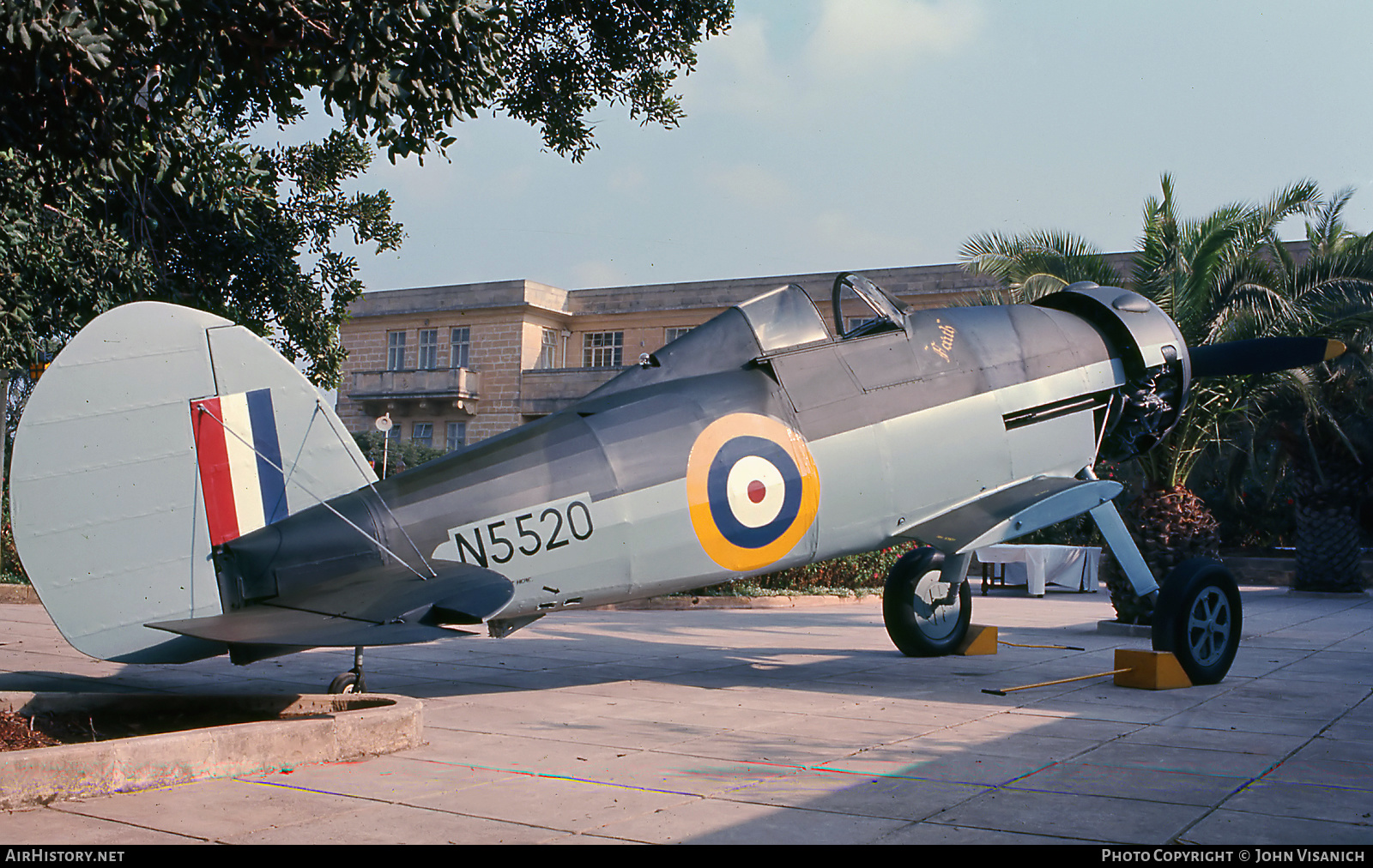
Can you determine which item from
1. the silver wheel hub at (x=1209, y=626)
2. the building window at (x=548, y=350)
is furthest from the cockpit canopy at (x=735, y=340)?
the building window at (x=548, y=350)

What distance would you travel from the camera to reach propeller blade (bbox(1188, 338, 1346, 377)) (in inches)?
425

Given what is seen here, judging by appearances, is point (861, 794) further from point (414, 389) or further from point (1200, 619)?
point (414, 389)

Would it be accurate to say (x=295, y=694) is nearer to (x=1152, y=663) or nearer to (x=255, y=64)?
(x=255, y=64)

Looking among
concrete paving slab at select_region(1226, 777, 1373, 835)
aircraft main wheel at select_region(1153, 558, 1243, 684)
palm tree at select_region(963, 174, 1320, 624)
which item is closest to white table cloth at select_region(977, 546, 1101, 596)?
palm tree at select_region(963, 174, 1320, 624)

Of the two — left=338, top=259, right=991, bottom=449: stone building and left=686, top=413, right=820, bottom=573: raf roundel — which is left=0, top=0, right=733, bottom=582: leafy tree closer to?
left=686, top=413, right=820, bottom=573: raf roundel

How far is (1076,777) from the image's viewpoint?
546cm

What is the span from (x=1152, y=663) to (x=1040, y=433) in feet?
6.98

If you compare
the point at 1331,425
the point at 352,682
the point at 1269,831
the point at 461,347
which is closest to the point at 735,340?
the point at 352,682

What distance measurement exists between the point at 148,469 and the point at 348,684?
Result: 2223mm

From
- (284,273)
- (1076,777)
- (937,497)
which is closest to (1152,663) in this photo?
(937,497)

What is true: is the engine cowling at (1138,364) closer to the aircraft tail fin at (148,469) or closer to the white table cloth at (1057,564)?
the aircraft tail fin at (148,469)

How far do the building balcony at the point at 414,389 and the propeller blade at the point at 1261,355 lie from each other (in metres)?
50.8

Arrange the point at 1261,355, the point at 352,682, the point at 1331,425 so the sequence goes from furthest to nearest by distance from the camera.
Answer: the point at 1331,425 < the point at 1261,355 < the point at 352,682

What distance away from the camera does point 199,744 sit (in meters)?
5.12
